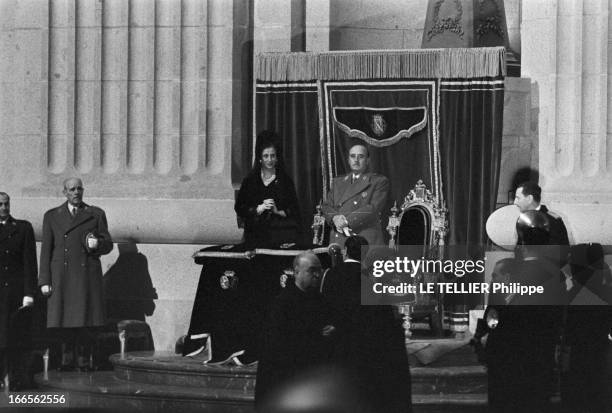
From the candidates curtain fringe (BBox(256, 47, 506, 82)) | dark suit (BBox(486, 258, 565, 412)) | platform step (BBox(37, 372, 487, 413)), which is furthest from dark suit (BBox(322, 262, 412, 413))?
curtain fringe (BBox(256, 47, 506, 82))

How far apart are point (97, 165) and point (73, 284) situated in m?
1.68

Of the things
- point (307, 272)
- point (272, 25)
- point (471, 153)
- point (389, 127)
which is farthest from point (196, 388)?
point (272, 25)

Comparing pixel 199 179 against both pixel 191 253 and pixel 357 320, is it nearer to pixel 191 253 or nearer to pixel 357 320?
pixel 191 253

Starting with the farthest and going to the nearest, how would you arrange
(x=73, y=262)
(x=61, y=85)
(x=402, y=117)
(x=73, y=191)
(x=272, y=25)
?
(x=272, y=25), (x=61, y=85), (x=402, y=117), (x=73, y=262), (x=73, y=191)

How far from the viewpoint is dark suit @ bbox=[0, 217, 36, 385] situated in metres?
16.4

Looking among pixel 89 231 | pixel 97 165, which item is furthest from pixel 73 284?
pixel 97 165

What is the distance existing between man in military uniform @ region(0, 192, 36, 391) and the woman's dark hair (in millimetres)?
1954

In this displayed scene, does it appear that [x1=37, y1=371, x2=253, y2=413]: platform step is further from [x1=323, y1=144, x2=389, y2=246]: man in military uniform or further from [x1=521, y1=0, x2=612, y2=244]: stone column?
[x1=521, y1=0, x2=612, y2=244]: stone column

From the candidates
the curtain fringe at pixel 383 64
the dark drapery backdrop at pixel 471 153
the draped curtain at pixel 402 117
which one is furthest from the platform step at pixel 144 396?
the curtain fringe at pixel 383 64

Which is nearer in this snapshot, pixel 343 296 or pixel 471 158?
pixel 343 296

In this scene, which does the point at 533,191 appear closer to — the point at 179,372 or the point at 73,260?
the point at 179,372

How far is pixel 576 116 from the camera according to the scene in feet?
56.7

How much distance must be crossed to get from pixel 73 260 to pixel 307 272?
356cm

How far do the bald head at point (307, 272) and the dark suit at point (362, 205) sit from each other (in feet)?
8.34
